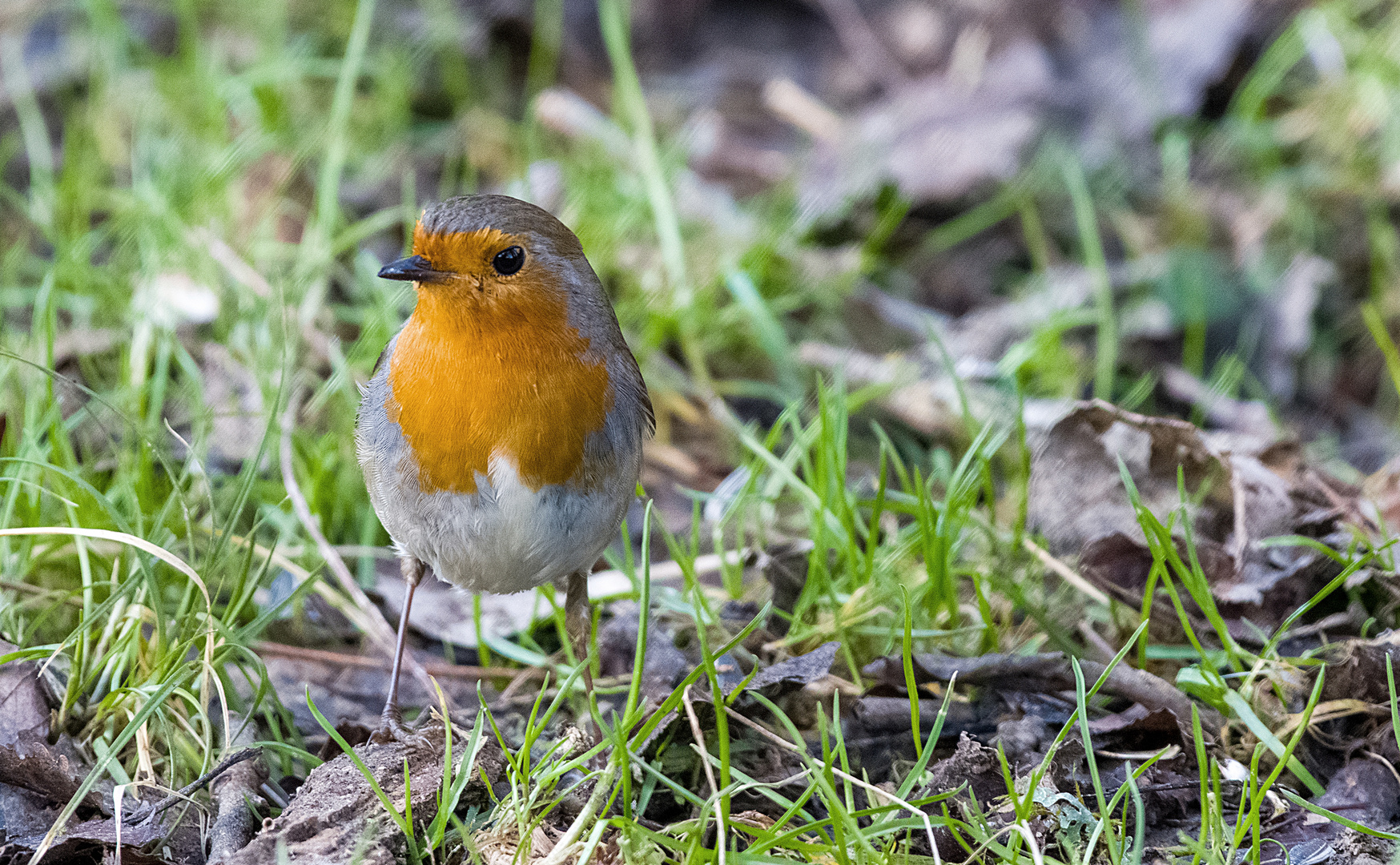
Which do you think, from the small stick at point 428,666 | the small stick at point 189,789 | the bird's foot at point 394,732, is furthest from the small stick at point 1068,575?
the small stick at point 189,789

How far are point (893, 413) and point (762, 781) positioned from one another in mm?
1768

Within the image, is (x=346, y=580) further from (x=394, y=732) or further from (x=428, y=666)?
(x=394, y=732)

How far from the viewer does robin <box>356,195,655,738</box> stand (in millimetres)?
2531

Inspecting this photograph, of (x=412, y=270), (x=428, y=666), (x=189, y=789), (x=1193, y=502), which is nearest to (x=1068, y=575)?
(x=1193, y=502)

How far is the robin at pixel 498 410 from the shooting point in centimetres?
253

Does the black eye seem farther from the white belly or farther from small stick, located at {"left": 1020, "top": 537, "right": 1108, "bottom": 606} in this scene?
small stick, located at {"left": 1020, "top": 537, "right": 1108, "bottom": 606}

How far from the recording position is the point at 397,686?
281 centimetres

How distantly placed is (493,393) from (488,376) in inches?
1.4

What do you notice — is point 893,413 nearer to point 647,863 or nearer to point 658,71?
point 647,863

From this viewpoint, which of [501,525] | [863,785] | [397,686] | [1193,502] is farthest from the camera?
[1193,502]

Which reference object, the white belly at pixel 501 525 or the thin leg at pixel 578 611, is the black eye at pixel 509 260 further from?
the thin leg at pixel 578 611

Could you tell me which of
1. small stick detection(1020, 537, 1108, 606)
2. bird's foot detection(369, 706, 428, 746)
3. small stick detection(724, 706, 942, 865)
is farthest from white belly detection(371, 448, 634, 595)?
small stick detection(1020, 537, 1108, 606)

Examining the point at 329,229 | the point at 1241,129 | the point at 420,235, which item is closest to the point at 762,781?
the point at 420,235

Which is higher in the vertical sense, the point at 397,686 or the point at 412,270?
the point at 412,270
